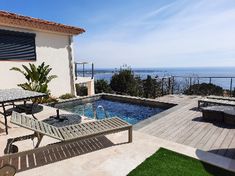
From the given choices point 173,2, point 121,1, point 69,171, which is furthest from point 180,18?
point 69,171

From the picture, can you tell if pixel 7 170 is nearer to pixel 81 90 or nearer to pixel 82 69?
pixel 82 69

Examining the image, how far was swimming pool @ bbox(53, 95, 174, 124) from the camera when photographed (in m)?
10.1

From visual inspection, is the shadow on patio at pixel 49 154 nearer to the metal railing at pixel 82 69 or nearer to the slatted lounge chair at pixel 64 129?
the slatted lounge chair at pixel 64 129

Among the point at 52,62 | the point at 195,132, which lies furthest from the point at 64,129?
the point at 52,62

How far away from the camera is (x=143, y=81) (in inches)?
599

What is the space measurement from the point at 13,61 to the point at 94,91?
7022 millimetres

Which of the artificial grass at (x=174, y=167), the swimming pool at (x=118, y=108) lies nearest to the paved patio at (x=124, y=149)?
the artificial grass at (x=174, y=167)

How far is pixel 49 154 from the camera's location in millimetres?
4781

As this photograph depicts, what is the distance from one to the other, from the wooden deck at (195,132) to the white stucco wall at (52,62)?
8.34 m

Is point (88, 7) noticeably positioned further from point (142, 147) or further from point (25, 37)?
point (142, 147)

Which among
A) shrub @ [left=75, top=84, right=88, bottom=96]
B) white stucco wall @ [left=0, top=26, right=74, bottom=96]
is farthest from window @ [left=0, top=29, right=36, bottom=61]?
shrub @ [left=75, top=84, right=88, bottom=96]

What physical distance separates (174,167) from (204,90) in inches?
429

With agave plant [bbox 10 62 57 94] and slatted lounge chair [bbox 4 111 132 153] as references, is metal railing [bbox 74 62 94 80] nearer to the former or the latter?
agave plant [bbox 10 62 57 94]

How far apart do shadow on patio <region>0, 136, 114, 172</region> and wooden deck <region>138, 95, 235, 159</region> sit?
5.63ft
